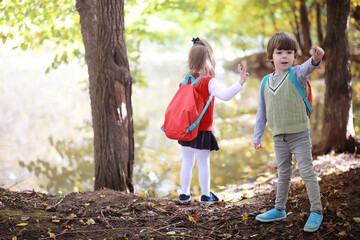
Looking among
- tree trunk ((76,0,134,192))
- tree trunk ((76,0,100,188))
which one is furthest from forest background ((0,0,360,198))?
tree trunk ((76,0,134,192))

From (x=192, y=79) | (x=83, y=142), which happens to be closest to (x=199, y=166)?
(x=192, y=79)

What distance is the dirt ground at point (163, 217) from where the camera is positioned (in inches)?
121

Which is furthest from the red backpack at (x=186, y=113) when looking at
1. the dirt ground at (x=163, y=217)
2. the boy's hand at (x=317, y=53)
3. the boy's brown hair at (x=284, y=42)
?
the boy's hand at (x=317, y=53)

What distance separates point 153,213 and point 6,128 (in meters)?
7.58

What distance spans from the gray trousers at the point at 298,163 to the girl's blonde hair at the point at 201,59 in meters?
1.15

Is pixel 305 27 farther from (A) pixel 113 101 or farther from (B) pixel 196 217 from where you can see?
(B) pixel 196 217

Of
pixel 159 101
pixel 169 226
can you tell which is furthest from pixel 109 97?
pixel 159 101

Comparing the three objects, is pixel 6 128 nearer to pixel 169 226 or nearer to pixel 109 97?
pixel 109 97

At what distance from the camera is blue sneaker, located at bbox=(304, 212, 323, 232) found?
2943 mm

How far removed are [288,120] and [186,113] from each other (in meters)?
1.11

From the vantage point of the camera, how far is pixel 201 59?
3.97m

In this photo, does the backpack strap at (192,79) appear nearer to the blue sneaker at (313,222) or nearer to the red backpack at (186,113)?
the red backpack at (186,113)

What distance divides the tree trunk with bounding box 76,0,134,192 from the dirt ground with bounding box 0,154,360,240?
435 millimetres

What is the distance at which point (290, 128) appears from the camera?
3072 mm
